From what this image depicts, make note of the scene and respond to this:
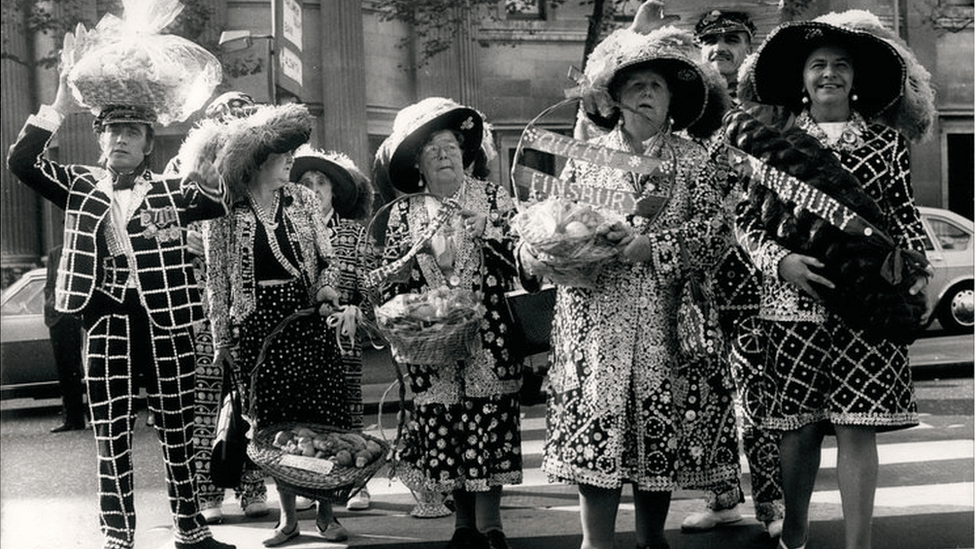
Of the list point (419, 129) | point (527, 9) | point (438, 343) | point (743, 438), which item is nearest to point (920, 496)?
point (743, 438)

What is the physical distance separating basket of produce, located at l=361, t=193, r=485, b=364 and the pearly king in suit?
2.70 feet

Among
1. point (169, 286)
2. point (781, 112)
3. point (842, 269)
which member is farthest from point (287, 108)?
point (842, 269)

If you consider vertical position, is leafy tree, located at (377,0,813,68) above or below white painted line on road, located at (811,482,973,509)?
above

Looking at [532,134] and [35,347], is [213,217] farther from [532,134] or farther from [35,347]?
[35,347]

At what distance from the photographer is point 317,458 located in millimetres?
5145

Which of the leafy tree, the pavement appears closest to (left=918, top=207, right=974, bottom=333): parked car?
the leafy tree

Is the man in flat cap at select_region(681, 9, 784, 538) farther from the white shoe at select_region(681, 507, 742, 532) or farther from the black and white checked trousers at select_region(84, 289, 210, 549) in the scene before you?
the black and white checked trousers at select_region(84, 289, 210, 549)

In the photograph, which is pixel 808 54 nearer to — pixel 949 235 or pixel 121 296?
pixel 121 296

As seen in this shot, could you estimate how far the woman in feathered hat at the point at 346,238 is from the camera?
566cm

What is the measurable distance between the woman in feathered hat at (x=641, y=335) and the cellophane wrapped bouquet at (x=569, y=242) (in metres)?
0.07

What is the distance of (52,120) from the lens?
16.5ft

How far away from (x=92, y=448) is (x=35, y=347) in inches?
96.6

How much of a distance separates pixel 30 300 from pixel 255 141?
6947mm

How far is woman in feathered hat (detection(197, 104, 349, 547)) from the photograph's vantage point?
18.1 feet
